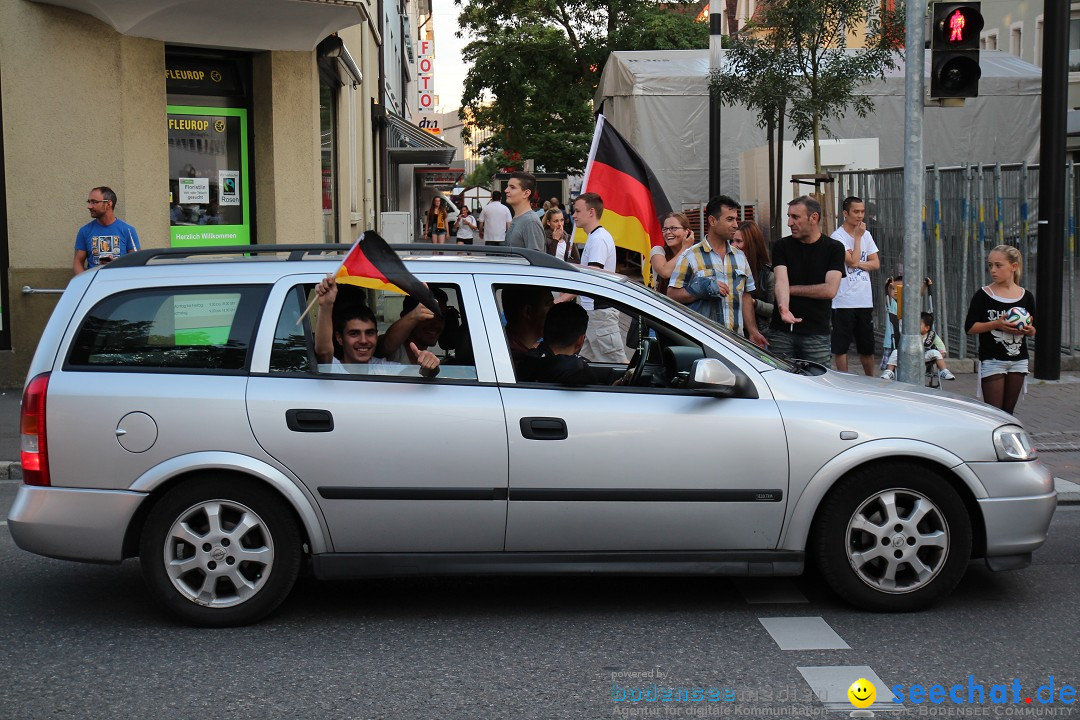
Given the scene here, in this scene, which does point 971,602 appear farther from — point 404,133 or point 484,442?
point 404,133

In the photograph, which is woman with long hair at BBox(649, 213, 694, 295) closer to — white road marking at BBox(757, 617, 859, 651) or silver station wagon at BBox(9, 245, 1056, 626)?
silver station wagon at BBox(9, 245, 1056, 626)

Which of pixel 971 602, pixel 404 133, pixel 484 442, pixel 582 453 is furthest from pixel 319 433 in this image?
pixel 404 133

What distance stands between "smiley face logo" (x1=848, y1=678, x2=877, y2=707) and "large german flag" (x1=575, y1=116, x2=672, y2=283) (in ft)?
18.9

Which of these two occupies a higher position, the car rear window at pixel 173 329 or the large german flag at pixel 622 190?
the large german flag at pixel 622 190

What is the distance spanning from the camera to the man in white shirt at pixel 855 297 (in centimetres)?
1068

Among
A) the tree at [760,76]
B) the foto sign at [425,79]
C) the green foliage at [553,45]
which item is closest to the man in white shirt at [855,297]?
the tree at [760,76]

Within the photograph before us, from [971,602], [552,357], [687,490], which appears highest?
[552,357]

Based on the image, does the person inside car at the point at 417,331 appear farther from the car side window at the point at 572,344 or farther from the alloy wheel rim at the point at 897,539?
the alloy wheel rim at the point at 897,539

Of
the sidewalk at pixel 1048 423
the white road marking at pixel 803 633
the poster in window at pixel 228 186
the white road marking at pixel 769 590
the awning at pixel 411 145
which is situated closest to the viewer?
the white road marking at pixel 803 633

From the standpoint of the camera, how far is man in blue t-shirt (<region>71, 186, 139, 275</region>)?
35.8ft

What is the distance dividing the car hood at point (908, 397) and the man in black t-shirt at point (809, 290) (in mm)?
3068

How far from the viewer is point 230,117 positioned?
13414mm

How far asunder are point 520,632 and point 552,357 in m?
1.21

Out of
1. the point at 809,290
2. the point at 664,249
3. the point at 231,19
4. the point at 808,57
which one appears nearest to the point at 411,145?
the point at 808,57
